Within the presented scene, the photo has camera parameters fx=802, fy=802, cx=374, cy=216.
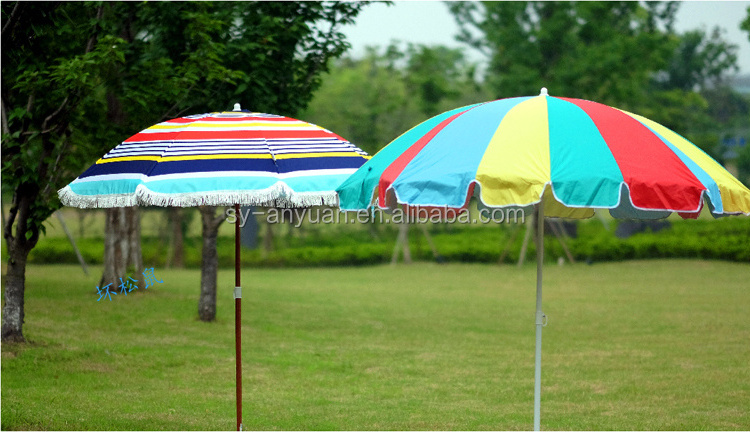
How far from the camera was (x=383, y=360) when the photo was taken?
30.2ft

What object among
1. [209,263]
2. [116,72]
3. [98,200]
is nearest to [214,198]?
[98,200]

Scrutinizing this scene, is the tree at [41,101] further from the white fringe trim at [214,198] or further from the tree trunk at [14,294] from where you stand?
the white fringe trim at [214,198]

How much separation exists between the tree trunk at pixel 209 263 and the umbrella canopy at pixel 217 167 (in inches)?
255

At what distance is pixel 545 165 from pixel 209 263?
335 inches

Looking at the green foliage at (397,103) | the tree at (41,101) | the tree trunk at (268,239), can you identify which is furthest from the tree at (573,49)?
the tree at (41,101)

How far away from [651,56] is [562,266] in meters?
8.68

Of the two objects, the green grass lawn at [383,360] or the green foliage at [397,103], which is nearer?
the green grass lawn at [383,360]

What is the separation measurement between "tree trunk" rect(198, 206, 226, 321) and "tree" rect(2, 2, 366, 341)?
1.81 meters

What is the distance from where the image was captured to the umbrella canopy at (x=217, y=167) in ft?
14.0

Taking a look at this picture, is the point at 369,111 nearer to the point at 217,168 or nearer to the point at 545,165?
the point at 217,168

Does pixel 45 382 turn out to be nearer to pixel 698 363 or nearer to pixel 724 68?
pixel 698 363
